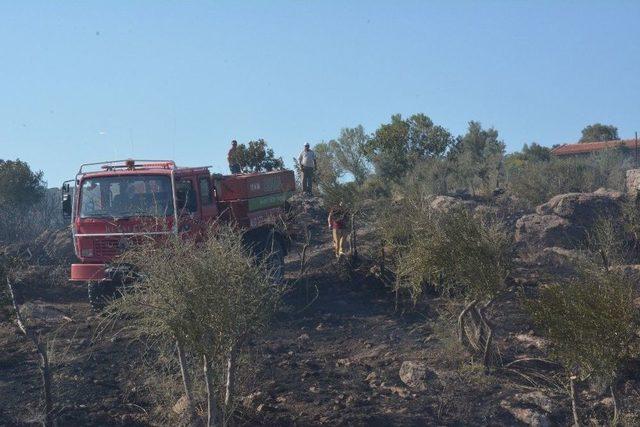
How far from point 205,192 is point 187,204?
0.54 metres

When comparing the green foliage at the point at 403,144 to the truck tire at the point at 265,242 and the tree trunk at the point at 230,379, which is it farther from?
the tree trunk at the point at 230,379

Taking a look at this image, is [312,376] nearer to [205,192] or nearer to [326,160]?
[205,192]

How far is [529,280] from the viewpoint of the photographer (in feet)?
41.3

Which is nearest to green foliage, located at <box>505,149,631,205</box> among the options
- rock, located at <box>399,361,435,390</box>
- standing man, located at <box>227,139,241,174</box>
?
standing man, located at <box>227,139,241,174</box>

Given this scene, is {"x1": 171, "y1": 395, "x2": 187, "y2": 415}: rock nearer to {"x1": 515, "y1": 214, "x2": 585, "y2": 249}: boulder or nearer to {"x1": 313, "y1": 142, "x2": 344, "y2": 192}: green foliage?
{"x1": 515, "y1": 214, "x2": 585, "y2": 249}: boulder

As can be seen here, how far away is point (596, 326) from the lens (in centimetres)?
766

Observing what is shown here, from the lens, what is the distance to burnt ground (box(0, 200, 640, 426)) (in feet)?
26.8

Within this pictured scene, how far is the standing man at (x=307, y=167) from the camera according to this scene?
22531 millimetres

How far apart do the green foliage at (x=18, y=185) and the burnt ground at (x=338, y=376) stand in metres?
11.2

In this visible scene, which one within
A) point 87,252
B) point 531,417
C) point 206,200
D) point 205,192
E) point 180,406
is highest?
point 205,192

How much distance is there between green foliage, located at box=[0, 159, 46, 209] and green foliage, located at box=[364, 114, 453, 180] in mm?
10660

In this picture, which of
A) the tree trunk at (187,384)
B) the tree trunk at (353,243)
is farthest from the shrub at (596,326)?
the tree trunk at (353,243)

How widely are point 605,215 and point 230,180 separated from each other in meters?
7.24

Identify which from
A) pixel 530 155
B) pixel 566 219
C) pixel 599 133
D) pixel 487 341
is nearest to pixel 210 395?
pixel 487 341
